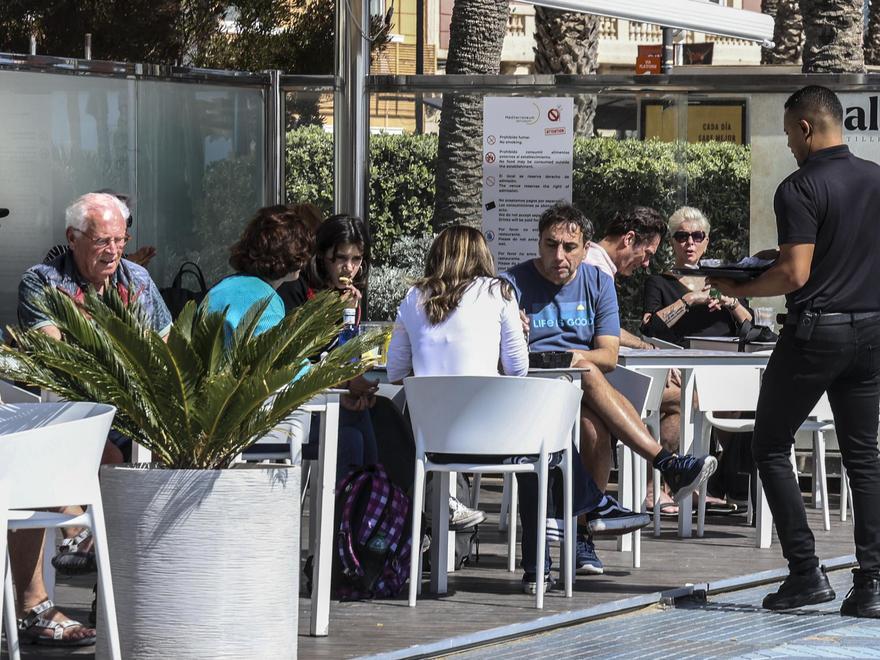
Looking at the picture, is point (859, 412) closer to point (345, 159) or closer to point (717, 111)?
point (717, 111)

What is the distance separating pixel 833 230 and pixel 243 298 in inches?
90.3

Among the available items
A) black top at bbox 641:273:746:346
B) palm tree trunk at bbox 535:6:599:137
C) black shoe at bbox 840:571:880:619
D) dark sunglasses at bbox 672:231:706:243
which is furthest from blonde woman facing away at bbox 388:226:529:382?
palm tree trunk at bbox 535:6:599:137

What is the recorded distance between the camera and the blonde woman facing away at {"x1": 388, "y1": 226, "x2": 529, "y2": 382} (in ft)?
22.0

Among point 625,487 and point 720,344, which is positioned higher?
point 720,344

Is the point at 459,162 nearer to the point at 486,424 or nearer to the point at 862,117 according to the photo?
the point at 862,117

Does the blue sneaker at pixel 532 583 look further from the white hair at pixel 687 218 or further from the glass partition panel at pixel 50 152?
the glass partition panel at pixel 50 152

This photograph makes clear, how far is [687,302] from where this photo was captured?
30.9 feet

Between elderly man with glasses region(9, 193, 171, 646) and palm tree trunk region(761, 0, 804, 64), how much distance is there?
2473 centimetres

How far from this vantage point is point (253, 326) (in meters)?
5.43

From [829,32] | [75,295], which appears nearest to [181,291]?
[75,295]

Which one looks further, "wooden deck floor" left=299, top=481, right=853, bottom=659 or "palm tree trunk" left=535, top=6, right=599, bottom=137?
"palm tree trunk" left=535, top=6, right=599, bottom=137

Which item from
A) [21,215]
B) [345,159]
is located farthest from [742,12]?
[21,215]

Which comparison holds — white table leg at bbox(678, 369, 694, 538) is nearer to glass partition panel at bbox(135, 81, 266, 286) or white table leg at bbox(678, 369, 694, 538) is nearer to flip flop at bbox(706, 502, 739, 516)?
flip flop at bbox(706, 502, 739, 516)

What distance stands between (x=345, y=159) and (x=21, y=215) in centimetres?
207
